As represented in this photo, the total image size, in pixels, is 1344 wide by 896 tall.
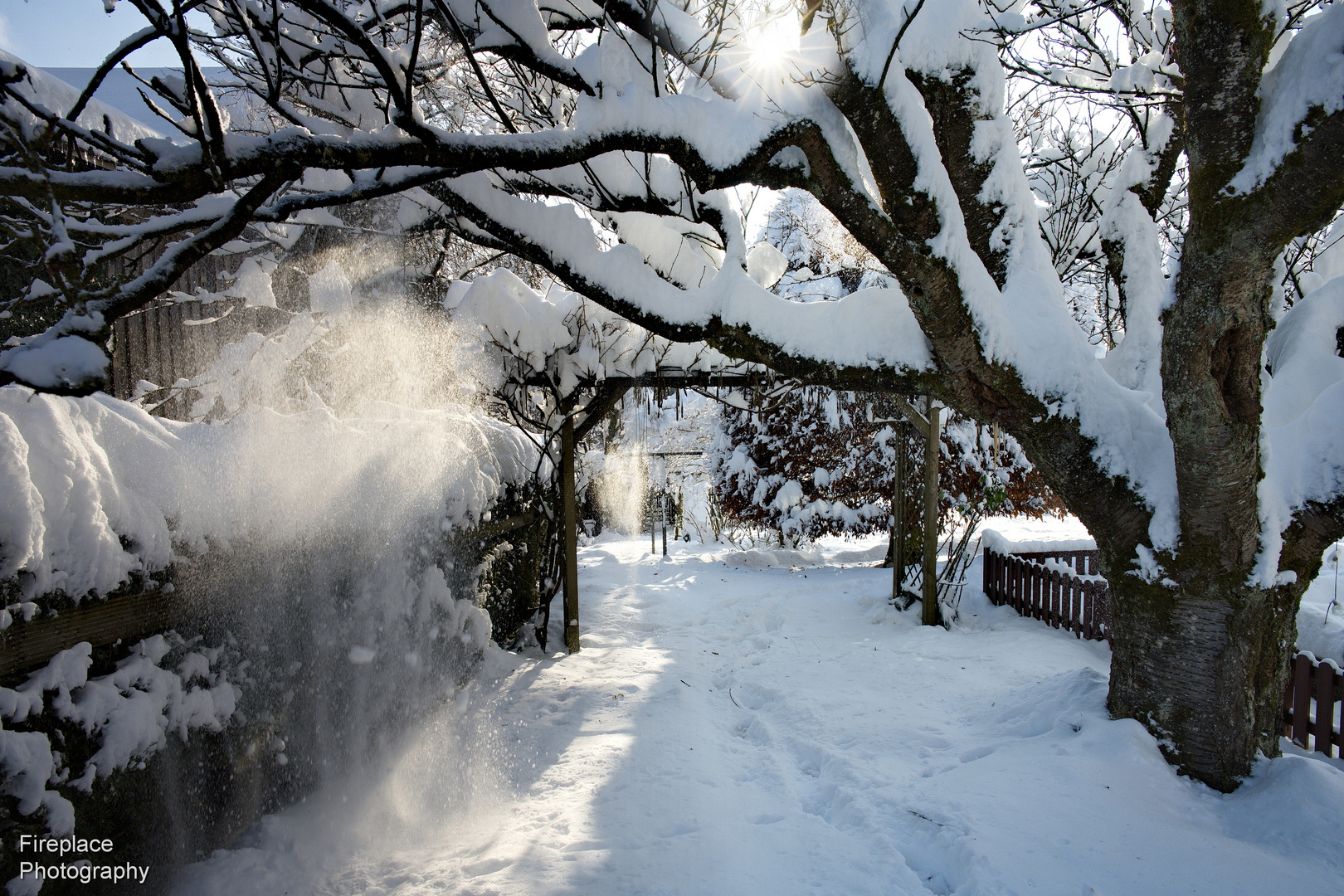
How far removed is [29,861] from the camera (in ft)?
5.93

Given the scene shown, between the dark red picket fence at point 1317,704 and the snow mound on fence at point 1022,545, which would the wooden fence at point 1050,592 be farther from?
the dark red picket fence at point 1317,704

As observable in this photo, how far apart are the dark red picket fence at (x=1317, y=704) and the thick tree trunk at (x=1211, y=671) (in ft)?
4.26

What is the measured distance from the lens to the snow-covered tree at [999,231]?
268cm

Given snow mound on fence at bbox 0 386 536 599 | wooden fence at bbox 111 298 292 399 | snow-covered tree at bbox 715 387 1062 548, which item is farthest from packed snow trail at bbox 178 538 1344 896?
snow-covered tree at bbox 715 387 1062 548

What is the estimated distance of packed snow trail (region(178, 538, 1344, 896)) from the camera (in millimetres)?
2570

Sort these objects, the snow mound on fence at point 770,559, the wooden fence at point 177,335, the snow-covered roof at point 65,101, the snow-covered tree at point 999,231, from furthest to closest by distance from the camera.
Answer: the snow mound on fence at point 770,559 → the wooden fence at point 177,335 → the snow-covered roof at point 65,101 → the snow-covered tree at point 999,231

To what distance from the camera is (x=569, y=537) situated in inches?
248

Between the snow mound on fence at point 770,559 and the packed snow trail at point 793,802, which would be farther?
the snow mound on fence at point 770,559

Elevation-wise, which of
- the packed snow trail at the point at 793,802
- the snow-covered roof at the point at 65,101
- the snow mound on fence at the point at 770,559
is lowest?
the snow mound on fence at the point at 770,559

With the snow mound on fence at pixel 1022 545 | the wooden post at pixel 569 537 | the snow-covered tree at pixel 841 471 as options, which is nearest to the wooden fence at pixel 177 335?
the wooden post at pixel 569 537

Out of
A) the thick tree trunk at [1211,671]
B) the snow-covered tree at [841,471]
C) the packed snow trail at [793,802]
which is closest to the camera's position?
the packed snow trail at [793,802]

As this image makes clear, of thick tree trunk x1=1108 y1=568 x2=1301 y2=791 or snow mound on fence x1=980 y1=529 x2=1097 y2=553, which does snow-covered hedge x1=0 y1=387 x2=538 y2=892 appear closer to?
thick tree trunk x1=1108 y1=568 x2=1301 y2=791

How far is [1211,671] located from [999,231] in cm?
259

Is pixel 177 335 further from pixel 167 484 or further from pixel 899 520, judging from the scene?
pixel 899 520
